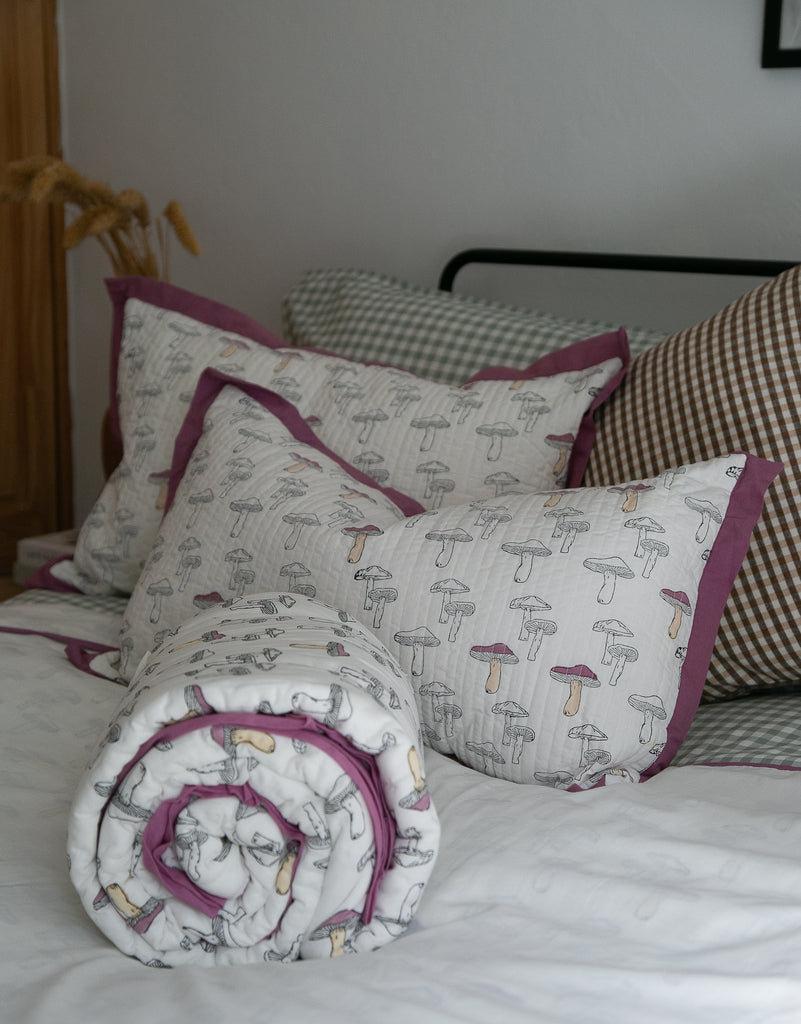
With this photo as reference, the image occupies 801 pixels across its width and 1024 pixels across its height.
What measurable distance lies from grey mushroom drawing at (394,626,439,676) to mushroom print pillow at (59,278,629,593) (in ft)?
0.85

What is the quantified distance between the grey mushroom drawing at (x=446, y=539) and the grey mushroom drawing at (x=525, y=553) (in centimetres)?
4

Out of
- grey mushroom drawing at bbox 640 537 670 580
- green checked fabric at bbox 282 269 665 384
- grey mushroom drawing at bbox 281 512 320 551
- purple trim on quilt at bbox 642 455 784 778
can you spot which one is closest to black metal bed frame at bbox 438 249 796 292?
green checked fabric at bbox 282 269 665 384

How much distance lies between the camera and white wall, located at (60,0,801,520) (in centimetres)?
154

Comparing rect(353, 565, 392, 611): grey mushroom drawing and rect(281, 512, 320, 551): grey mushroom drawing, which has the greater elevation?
rect(281, 512, 320, 551): grey mushroom drawing

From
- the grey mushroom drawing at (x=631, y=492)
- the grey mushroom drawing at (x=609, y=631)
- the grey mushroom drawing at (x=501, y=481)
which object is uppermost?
the grey mushroom drawing at (x=631, y=492)

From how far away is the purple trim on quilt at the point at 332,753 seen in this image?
2.06 feet

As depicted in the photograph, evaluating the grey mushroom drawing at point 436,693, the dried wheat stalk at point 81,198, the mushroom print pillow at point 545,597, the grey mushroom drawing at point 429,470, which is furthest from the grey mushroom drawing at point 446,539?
the dried wheat stalk at point 81,198

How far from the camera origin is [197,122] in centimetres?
212

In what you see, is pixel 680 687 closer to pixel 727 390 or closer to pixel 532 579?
pixel 532 579

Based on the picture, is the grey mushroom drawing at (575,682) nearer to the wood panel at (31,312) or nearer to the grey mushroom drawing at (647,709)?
the grey mushroom drawing at (647,709)

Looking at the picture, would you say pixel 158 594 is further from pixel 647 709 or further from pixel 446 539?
pixel 647 709

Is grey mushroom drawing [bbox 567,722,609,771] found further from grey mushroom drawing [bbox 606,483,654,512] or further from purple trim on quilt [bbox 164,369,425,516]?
purple trim on quilt [bbox 164,369,425,516]

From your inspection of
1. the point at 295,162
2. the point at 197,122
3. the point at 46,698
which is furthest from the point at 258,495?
the point at 197,122

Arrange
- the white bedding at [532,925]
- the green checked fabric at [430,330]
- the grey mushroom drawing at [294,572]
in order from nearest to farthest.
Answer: the white bedding at [532,925] → the grey mushroom drawing at [294,572] → the green checked fabric at [430,330]
